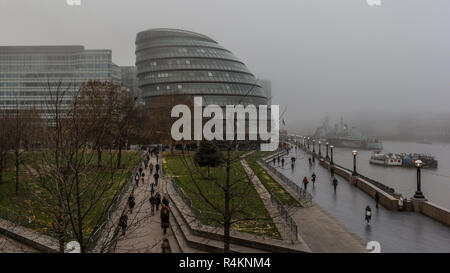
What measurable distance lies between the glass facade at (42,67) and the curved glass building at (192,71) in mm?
30650

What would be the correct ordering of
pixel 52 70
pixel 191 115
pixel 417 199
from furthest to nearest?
pixel 52 70 < pixel 191 115 < pixel 417 199

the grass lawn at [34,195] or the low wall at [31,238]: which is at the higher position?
the grass lawn at [34,195]

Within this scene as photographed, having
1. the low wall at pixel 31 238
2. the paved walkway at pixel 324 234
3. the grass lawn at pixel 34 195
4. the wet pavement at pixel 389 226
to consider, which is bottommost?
the wet pavement at pixel 389 226

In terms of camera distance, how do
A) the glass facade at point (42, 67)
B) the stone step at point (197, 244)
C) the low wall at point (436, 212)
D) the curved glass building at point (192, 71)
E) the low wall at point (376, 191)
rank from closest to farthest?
the stone step at point (197, 244) → the low wall at point (436, 212) → the low wall at point (376, 191) → the curved glass building at point (192, 71) → the glass facade at point (42, 67)

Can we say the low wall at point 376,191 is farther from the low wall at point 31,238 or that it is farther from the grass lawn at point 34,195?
the low wall at point 31,238

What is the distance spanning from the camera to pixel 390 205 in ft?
75.5

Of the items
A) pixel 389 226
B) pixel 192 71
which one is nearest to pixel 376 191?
pixel 389 226

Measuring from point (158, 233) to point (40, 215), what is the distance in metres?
6.70

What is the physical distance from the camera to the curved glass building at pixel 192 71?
97062 mm

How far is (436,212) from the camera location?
20125 millimetres

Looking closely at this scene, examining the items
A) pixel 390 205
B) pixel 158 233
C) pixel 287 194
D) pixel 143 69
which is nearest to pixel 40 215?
pixel 158 233

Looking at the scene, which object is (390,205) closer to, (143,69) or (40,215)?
(40,215)

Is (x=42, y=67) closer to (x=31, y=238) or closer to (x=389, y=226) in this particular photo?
(x=31, y=238)

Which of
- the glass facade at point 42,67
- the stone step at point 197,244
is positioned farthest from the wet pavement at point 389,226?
the glass facade at point 42,67
